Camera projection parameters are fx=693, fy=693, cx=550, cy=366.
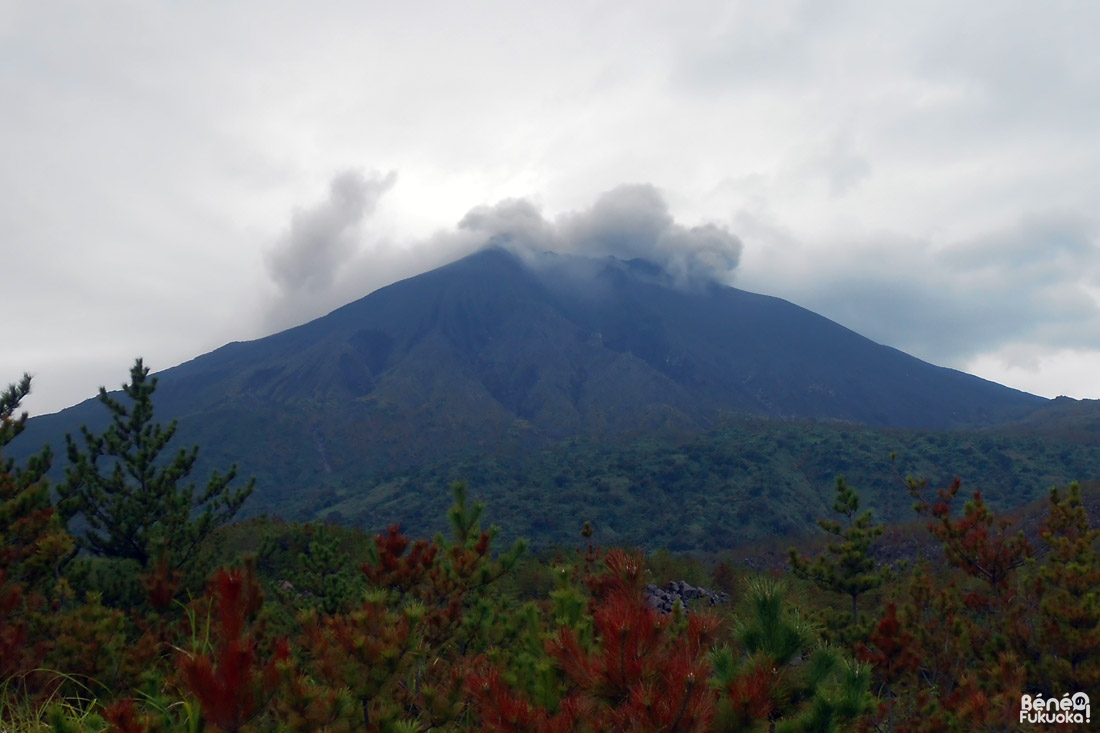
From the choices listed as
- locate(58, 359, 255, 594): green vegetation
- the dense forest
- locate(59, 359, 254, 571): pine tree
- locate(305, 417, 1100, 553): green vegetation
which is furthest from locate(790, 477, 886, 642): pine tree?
locate(305, 417, 1100, 553): green vegetation

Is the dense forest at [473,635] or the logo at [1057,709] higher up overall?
the dense forest at [473,635]

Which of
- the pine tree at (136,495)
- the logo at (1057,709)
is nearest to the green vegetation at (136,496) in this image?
the pine tree at (136,495)

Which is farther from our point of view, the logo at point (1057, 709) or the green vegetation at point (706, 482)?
the green vegetation at point (706, 482)

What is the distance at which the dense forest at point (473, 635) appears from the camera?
3.44 metres

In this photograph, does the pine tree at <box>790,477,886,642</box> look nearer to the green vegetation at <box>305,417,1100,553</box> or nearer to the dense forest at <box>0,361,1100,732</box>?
the dense forest at <box>0,361,1100,732</box>

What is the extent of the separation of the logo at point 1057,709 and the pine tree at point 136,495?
15.6m

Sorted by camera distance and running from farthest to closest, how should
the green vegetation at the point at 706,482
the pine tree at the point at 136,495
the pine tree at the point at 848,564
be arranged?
1. the green vegetation at the point at 706,482
2. the pine tree at the point at 136,495
3. the pine tree at the point at 848,564

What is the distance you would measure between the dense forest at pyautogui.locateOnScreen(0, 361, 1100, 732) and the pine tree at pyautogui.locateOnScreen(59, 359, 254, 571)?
6 cm

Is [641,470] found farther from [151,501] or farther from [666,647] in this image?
[666,647]

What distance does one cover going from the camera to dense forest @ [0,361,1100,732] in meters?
3.44

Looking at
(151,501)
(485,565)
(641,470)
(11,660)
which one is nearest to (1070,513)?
(485,565)

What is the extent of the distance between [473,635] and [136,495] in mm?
11417

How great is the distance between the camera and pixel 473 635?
9.39 metres

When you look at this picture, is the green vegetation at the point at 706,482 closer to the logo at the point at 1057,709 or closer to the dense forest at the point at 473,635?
the dense forest at the point at 473,635
